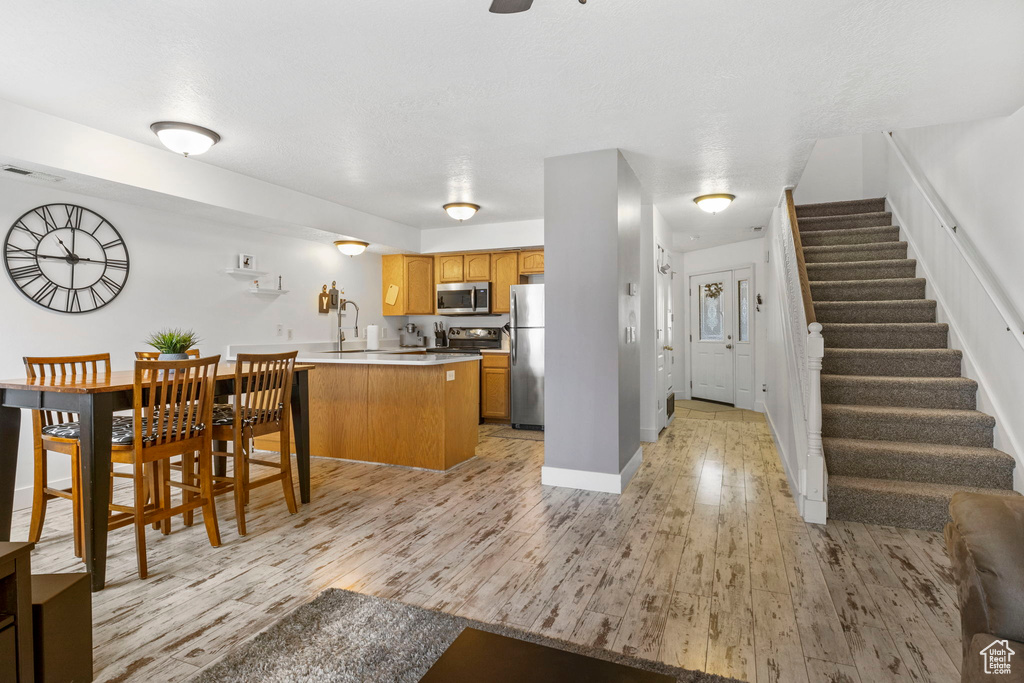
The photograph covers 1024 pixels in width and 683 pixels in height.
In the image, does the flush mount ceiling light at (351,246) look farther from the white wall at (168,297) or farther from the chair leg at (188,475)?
the chair leg at (188,475)

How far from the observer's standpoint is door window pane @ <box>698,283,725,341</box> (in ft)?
25.6

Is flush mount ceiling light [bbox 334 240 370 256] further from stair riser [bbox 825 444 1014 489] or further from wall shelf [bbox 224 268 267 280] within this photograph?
stair riser [bbox 825 444 1014 489]

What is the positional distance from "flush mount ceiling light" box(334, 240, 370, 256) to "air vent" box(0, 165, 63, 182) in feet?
8.50

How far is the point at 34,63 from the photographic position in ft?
8.11

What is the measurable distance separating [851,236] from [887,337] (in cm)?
147

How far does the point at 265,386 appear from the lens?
3.11m

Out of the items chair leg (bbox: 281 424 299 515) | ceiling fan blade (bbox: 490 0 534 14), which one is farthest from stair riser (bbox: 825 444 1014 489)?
chair leg (bbox: 281 424 299 515)

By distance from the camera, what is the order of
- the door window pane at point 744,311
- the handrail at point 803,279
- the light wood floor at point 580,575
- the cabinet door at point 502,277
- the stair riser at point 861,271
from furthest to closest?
1. the door window pane at point 744,311
2. the cabinet door at point 502,277
3. the stair riser at point 861,271
4. the handrail at point 803,279
5. the light wood floor at point 580,575

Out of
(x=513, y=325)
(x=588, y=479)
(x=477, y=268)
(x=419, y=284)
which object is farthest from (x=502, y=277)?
(x=588, y=479)

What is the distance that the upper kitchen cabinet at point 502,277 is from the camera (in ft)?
21.2

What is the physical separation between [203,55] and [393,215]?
343cm

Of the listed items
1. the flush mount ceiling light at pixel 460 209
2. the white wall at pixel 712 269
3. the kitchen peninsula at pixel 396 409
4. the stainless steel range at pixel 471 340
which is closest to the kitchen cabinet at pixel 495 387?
the stainless steel range at pixel 471 340

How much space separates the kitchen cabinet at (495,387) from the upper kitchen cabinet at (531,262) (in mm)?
1054

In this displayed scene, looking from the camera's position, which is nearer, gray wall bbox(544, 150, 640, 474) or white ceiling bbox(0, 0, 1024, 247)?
white ceiling bbox(0, 0, 1024, 247)
